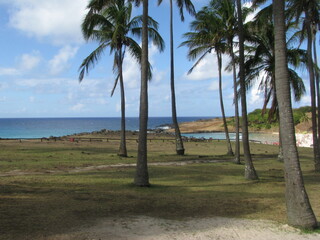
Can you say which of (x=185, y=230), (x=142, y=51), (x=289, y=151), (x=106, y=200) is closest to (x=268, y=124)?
(x=142, y=51)

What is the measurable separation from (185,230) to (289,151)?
9.20ft

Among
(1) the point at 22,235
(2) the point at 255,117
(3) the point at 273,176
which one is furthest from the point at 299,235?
(2) the point at 255,117

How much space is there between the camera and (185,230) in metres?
6.47

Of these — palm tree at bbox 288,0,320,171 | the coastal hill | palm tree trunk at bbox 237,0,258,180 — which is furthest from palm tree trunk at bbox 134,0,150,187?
the coastal hill

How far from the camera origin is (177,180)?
12961mm

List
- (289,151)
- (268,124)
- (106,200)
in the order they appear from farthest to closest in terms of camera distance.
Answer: (268,124), (106,200), (289,151)

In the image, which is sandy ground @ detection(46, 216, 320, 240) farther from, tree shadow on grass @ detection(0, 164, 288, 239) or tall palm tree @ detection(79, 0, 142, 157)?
tall palm tree @ detection(79, 0, 142, 157)

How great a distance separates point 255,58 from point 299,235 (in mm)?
13824

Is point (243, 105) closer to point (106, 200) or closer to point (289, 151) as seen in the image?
point (289, 151)

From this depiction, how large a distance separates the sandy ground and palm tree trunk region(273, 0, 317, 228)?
37 cm

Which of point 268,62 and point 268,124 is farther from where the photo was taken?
point 268,124

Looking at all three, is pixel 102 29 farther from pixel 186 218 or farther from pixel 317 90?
pixel 186 218

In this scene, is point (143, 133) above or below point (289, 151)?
above

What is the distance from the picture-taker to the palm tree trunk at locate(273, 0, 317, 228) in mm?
6918
